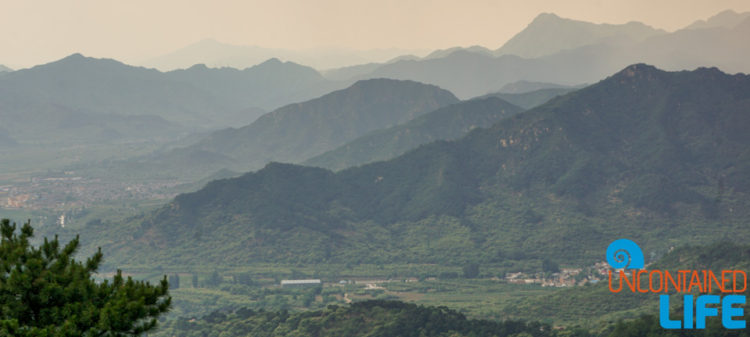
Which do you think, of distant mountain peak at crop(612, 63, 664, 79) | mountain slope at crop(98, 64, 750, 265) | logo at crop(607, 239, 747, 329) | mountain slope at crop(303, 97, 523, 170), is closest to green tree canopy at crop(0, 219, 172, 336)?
logo at crop(607, 239, 747, 329)

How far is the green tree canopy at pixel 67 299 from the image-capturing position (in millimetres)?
24500

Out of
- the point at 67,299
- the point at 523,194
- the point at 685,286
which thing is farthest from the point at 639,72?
the point at 67,299

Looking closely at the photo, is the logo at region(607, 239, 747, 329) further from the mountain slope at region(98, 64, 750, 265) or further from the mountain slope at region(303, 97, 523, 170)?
the mountain slope at region(303, 97, 523, 170)

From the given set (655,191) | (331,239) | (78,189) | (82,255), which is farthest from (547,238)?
(78,189)

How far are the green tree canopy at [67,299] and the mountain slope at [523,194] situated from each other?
83353mm

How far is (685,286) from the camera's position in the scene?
74.2 metres

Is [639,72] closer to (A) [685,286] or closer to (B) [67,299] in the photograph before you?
(A) [685,286]

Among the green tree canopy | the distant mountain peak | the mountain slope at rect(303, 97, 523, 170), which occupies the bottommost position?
the green tree canopy

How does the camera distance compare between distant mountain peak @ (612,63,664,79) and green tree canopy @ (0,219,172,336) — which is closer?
green tree canopy @ (0,219,172,336)

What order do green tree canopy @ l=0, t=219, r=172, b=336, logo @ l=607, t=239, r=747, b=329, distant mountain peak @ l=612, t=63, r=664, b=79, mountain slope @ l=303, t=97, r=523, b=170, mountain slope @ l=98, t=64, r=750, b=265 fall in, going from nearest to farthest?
green tree canopy @ l=0, t=219, r=172, b=336 → logo @ l=607, t=239, r=747, b=329 → mountain slope @ l=98, t=64, r=750, b=265 → distant mountain peak @ l=612, t=63, r=664, b=79 → mountain slope @ l=303, t=97, r=523, b=170

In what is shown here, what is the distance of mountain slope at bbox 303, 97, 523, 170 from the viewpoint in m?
170

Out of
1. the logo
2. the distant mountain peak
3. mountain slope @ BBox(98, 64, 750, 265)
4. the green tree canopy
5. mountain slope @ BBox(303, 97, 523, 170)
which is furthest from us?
mountain slope @ BBox(303, 97, 523, 170)

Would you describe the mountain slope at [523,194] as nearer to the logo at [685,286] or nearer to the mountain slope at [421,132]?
the logo at [685,286]

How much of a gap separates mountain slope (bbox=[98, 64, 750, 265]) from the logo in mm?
4530
